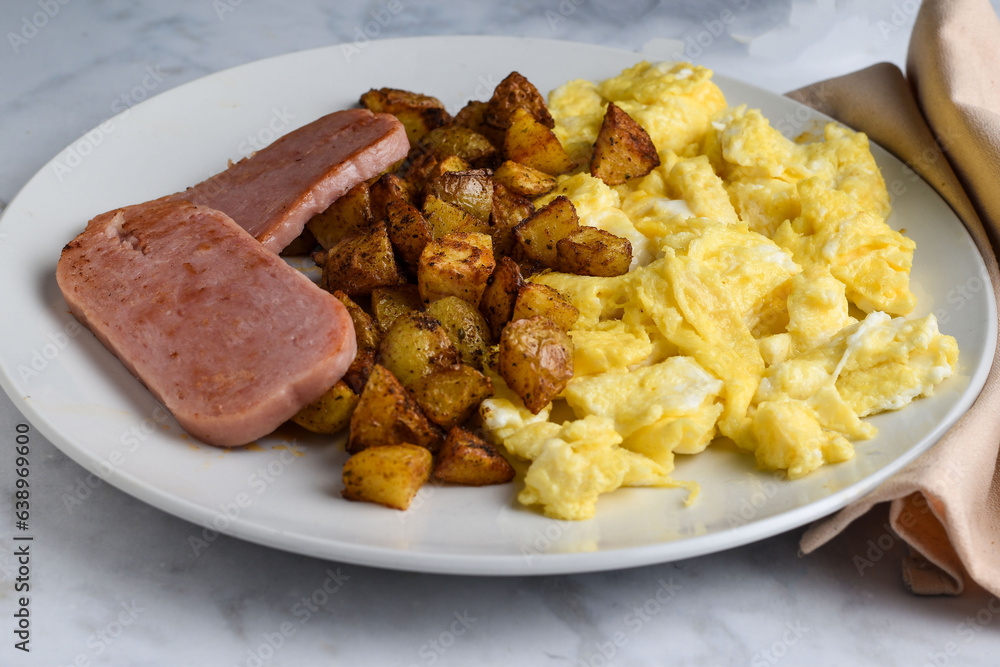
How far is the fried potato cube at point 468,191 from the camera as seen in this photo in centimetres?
320

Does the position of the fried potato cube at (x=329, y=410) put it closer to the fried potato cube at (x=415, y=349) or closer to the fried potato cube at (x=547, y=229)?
the fried potato cube at (x=415, y=349)

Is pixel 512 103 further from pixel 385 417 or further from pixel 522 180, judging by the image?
pixel 385 417

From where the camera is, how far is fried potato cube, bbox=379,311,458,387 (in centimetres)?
260

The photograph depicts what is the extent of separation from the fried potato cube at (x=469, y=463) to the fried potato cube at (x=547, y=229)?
34.6 inches

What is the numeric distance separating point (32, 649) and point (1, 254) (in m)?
1.32

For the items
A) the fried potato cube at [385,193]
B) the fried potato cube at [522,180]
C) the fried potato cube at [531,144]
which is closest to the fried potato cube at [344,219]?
the fried potato cube at [385,193]

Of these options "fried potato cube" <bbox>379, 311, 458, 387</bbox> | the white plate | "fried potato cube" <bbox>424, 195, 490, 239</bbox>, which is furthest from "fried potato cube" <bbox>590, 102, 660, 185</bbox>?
"fried potato cube" <bbox>379, 311, 458, 387</bbox>

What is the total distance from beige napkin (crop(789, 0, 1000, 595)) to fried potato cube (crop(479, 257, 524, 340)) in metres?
1.05

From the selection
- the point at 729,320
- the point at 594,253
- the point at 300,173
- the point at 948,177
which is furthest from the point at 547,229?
the point at 948,177

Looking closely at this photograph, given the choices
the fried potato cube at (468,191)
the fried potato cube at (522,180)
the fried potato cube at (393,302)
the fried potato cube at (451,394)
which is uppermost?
the fried potato cube at (468,191)

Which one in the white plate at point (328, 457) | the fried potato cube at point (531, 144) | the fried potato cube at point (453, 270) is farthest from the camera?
the fried potato cube at point (531, 144)

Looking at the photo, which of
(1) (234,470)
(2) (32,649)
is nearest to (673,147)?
(1) (234,470)

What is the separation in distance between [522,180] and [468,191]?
0.89 ft

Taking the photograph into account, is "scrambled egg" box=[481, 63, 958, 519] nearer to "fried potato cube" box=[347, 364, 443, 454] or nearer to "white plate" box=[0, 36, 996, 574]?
"white plate" box=[0, 36, 996, 574]
